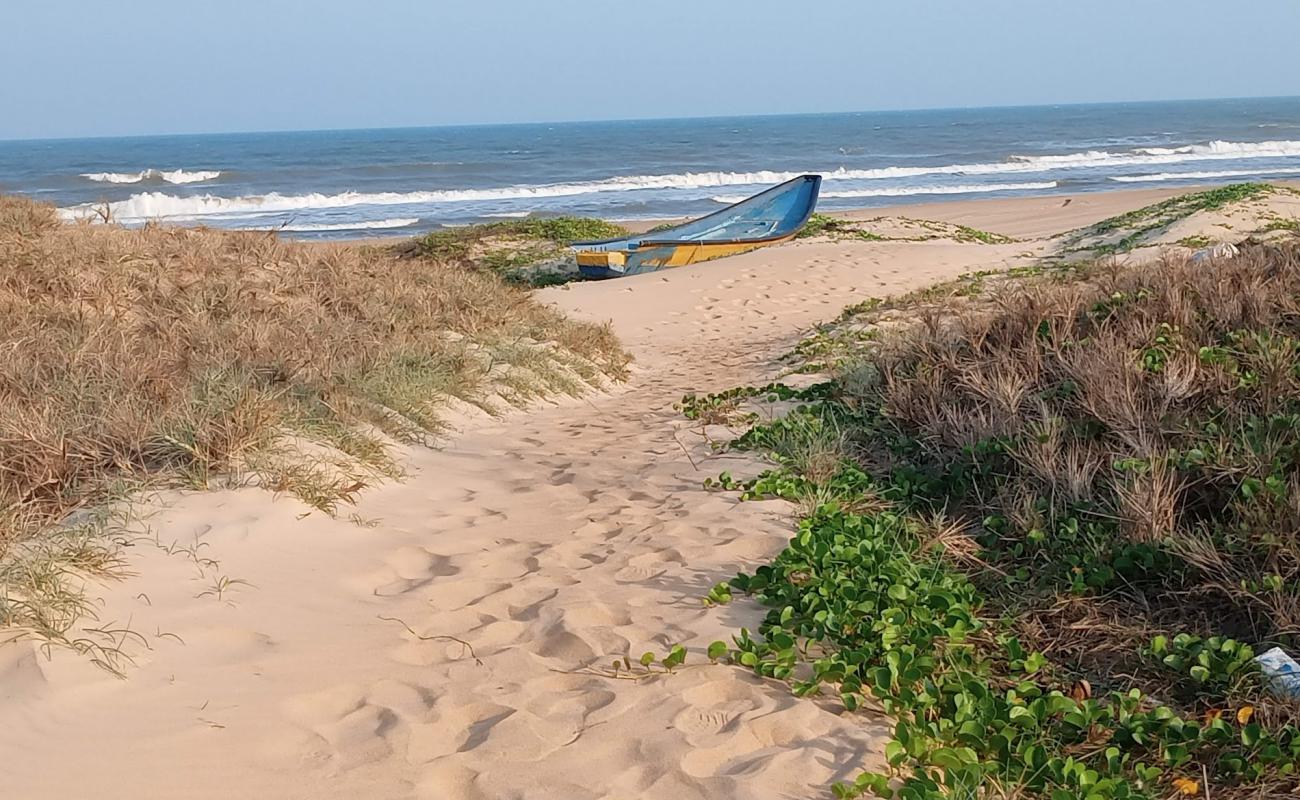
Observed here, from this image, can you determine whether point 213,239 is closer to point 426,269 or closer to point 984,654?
point 426,269

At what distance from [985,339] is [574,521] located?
259 centimetres

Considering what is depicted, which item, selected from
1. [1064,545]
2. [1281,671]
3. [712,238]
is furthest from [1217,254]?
[712,238]

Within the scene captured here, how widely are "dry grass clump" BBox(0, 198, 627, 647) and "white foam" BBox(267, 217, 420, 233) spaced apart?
761 inches

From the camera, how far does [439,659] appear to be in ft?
10.8

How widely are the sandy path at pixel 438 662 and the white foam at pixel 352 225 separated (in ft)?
84.5

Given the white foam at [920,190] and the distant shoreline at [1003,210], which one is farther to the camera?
the white foam at [920,190]

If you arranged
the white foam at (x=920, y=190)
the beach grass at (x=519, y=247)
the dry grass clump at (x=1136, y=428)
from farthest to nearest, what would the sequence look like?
the white foam at (x=920, y=190), the beach grass at (x=519, y=247), the dry grass clump at (x=1136, y=428)

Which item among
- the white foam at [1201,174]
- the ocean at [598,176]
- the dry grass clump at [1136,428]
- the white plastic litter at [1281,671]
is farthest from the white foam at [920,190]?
the white plastic litter at [1281,671]

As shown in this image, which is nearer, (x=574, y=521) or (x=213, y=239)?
(x=574, y=521)

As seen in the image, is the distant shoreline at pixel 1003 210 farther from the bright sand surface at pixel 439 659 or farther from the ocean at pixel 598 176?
the bright sand surface at pixel 439 659

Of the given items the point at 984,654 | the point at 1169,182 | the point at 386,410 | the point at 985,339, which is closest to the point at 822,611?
the point at 984,654

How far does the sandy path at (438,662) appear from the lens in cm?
261

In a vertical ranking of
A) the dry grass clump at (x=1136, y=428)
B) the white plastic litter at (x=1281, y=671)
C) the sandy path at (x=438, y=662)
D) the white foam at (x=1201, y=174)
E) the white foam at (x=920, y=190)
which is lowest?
the sandy path at (x=438, y=662)

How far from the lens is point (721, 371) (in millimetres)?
9414
